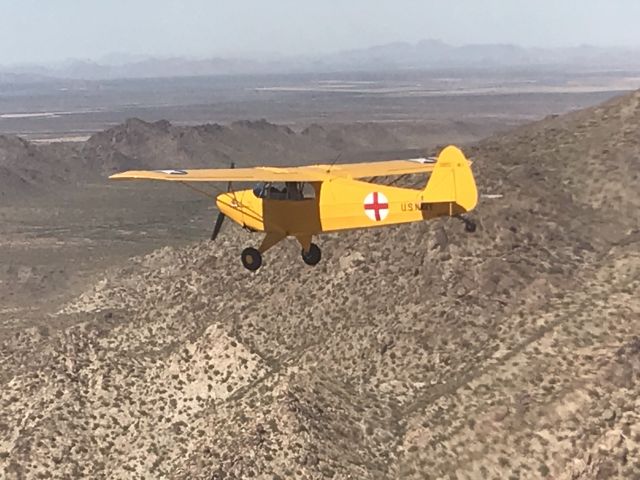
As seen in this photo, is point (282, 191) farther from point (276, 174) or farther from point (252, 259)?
point (252, 259)

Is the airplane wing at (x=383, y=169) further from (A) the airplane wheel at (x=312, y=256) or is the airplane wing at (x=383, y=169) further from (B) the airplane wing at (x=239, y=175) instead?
(A) the airplane wheel at (x=312, y=256)

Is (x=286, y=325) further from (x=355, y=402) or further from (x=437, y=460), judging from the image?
(x=437, y=460)

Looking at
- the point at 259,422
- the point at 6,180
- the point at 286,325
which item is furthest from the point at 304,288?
the point at 6,180

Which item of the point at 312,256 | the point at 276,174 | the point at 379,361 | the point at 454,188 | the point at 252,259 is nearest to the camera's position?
the point at 454,188

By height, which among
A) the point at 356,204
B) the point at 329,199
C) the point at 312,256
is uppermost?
the point at 329,199

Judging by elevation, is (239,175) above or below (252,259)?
above

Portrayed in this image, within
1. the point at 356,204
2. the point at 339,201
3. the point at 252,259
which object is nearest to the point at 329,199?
the point at 339,201

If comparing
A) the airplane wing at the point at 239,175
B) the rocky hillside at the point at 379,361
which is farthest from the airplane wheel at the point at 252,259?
the rocky hillside at the point at 379,361
